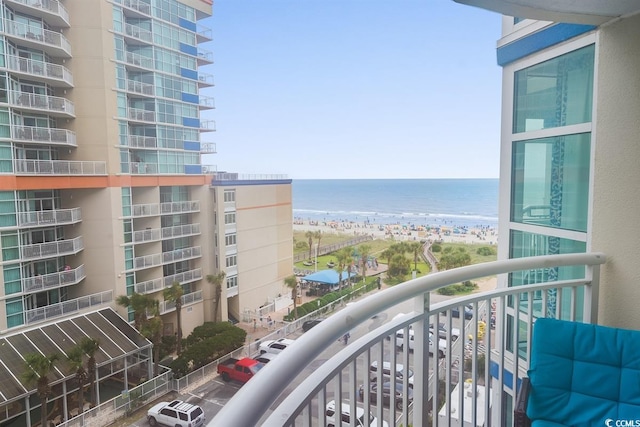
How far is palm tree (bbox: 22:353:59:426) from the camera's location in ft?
12.9

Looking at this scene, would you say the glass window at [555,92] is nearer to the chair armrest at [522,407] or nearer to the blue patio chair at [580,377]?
the blue patio chair at [580,377]

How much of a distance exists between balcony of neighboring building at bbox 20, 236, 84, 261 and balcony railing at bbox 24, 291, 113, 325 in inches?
25.0

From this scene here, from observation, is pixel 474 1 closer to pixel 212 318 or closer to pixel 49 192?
pixel 49 192

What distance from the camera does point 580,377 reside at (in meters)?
1.32

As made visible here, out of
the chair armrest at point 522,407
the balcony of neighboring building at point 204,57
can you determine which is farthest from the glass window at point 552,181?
the balcony of neighboring building at point 204,57

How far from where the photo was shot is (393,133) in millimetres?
10898

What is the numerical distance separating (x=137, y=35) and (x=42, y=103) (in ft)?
6.92

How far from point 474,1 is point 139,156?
5.94 m

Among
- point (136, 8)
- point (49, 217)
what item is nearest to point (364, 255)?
point (49, 217)

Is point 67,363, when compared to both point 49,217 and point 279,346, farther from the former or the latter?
point 279,346

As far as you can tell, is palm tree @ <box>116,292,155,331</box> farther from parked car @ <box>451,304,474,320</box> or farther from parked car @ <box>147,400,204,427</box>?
parked car @ <box>451,304,474,320</box>

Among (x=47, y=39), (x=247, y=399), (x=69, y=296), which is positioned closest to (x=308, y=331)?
(x=247, y=399)

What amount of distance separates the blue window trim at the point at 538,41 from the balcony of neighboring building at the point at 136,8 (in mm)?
5921

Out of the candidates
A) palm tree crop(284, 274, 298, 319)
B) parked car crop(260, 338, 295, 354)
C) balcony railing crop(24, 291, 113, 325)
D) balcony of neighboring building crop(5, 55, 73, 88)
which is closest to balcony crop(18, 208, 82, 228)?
balcony railing crop(24, 291, 113, 325)
